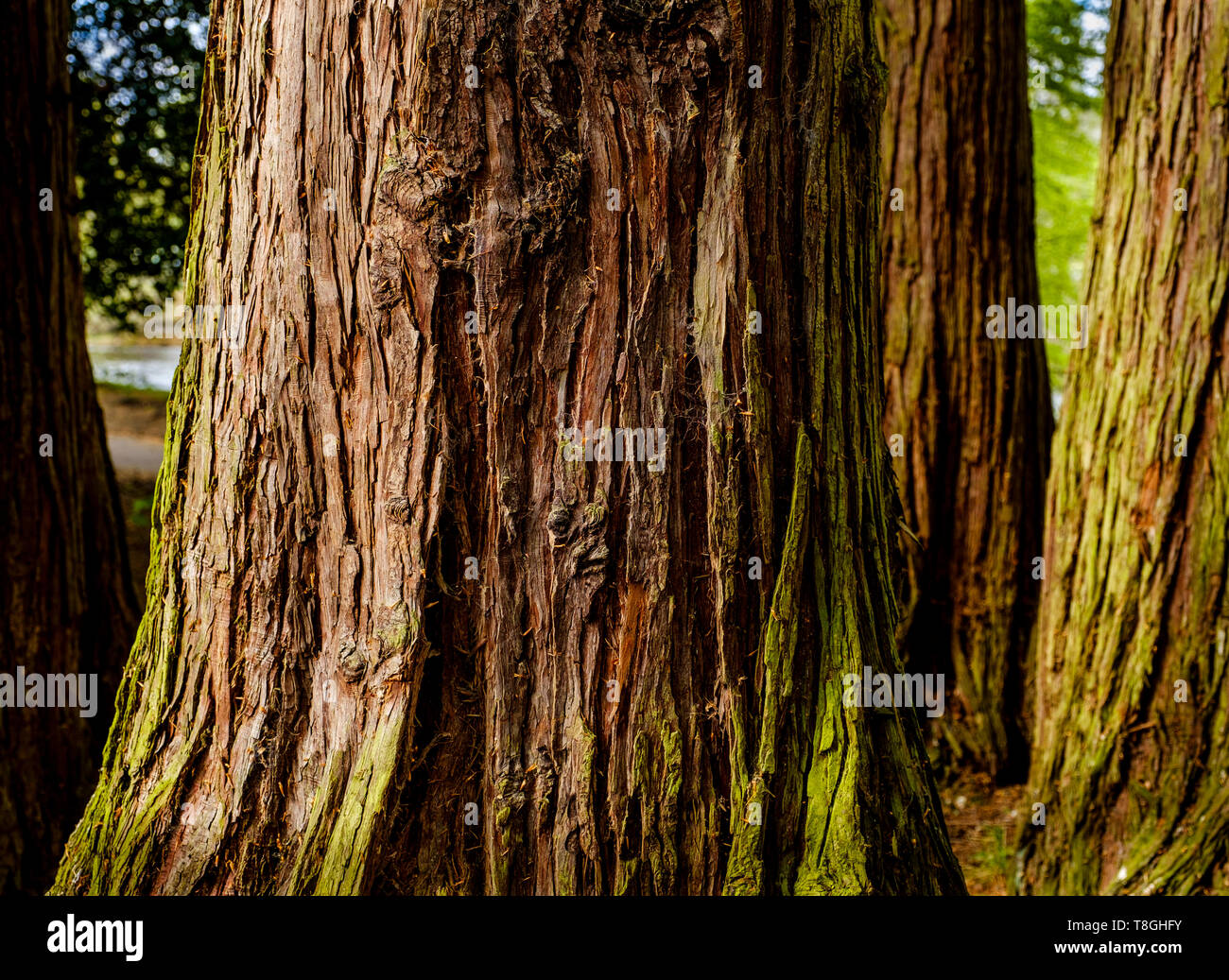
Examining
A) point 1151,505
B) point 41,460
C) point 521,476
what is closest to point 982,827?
point 1151,505

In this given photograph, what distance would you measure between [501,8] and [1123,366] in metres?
3.08

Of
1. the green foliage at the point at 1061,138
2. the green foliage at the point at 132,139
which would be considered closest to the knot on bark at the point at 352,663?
the green foliage at the point at 132,139

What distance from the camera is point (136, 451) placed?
42.2 ft

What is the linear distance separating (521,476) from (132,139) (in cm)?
748

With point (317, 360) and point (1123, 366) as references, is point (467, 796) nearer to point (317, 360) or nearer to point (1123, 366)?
point (317, 360)

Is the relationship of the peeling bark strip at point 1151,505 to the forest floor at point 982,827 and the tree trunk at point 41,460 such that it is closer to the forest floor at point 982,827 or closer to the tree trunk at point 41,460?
the forest floor at point 982,827

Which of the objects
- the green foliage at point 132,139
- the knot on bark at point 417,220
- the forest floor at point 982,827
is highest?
the green foliage at point 132,139

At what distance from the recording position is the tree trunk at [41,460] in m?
3.83

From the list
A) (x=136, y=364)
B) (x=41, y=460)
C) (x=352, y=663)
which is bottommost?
(x=352, y=663)

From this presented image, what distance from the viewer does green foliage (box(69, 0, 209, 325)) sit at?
753cm

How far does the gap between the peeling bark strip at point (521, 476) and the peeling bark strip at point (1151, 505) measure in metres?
2.14

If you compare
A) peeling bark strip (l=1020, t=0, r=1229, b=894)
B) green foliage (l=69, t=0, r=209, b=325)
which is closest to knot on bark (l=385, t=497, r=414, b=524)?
peeling bark strip (l=1020, t=0, r=1229, b=894)

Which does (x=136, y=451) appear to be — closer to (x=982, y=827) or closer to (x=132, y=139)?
(x=132, y=139)

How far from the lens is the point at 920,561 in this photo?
5375 millimetres
